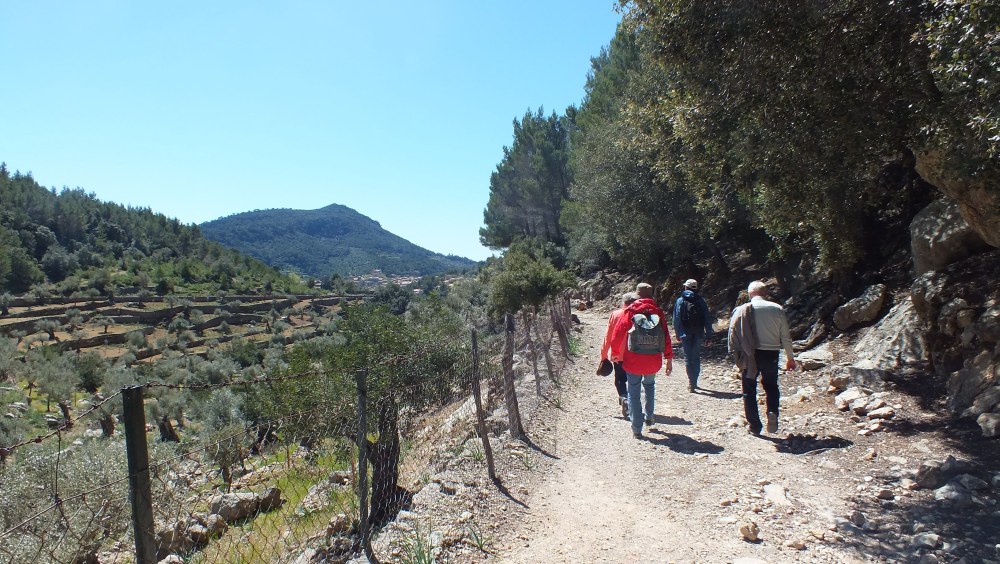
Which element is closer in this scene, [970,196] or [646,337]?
[970,196]

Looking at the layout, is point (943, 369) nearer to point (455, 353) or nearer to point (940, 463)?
point (940, 463)

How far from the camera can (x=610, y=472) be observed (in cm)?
605

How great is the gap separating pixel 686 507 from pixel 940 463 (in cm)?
232

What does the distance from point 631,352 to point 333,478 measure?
4.25 m

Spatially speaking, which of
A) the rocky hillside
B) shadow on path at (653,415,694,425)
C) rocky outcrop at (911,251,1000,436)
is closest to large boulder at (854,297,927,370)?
the rocky hillside

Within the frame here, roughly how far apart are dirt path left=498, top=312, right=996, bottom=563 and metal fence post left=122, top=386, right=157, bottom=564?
272cm

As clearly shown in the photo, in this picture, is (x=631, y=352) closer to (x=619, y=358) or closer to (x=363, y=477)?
(x=619, y=358)

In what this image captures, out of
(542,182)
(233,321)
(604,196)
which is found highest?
(542,182)

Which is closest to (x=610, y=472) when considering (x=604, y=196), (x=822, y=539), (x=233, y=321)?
(x=822, y=539)

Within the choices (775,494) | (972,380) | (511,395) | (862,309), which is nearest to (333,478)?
(511,395)

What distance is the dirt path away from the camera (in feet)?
13.6

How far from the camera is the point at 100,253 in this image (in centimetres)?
9575

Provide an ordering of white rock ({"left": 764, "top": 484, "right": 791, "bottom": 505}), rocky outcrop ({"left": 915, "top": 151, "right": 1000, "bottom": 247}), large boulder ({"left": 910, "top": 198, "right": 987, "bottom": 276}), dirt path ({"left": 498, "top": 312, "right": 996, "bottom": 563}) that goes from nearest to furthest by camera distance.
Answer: dirt path ({"left": 498, "top": 312, "right": 996, "bottom": 563})
white rock ({"left": 764, "top": 484, "right": 791, "bottom": 505})
rocky outcrop ({"left": 915, "top": 151, "right": 1000, "bottom": 247})
large boulder ({"left": 910, "top": 198, "right": 987, "bottom": 276})

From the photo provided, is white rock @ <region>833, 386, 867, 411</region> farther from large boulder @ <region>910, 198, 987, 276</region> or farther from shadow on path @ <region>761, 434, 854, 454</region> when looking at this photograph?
large boulder @ <region>910, 198, 987, 276</region>
